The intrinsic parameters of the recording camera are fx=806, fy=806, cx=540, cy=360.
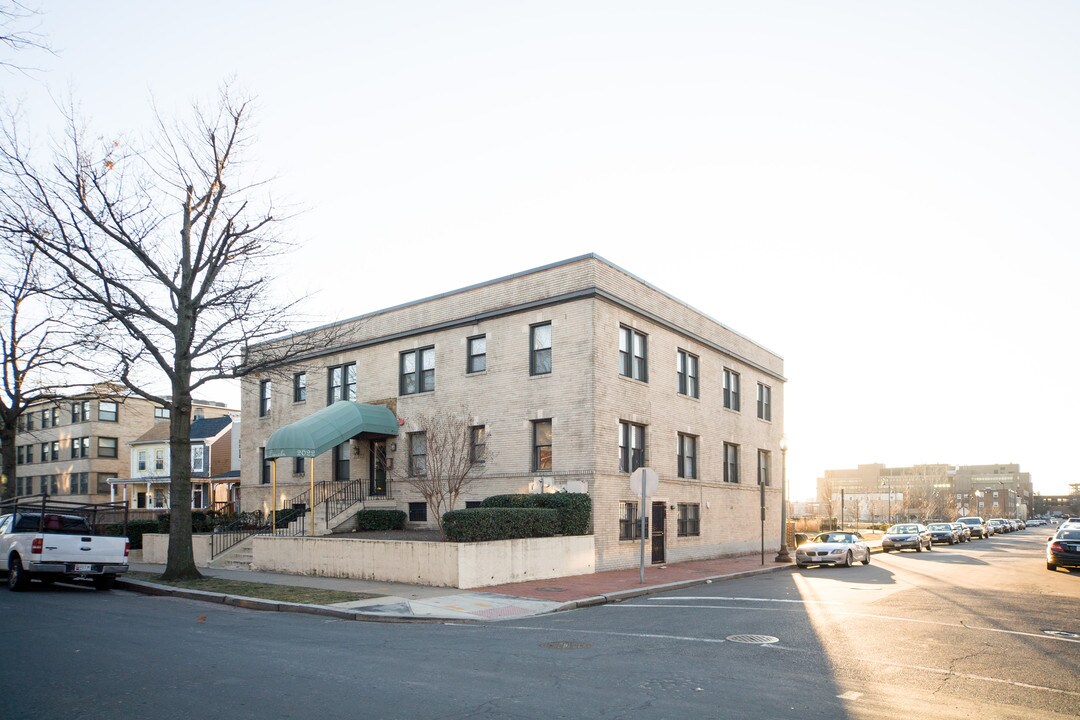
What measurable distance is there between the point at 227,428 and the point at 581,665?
51062 mm

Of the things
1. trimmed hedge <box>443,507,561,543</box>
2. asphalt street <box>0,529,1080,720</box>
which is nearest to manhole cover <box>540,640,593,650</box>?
asphalt street <box>0,529,1080,720</box>

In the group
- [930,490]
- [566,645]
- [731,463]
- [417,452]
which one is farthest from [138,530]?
[930,490]

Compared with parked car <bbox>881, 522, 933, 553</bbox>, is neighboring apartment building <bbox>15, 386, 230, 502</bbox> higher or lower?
higher

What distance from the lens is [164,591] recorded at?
1916 centimetres

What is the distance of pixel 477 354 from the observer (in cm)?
2745

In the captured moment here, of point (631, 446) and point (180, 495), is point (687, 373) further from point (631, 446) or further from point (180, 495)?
point (180, 495)

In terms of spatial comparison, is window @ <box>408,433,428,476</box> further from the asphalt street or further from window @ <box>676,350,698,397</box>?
the asphalt street

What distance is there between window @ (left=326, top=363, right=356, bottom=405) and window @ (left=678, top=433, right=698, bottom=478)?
12.8 meters

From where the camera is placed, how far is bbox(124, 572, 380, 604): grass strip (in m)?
16.8

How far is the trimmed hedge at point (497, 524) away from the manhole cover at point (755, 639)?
8.47 m

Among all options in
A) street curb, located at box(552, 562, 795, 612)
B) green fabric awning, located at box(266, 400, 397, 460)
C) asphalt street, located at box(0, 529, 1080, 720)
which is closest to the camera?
asphalt street, located at box(0, 529, 1080, 720)

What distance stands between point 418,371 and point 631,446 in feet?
27.1

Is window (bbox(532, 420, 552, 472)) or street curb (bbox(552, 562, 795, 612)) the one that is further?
window (bbox(532, 420, 552, 472))

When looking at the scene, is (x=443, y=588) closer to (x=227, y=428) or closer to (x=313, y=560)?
(x=313, y=560)
